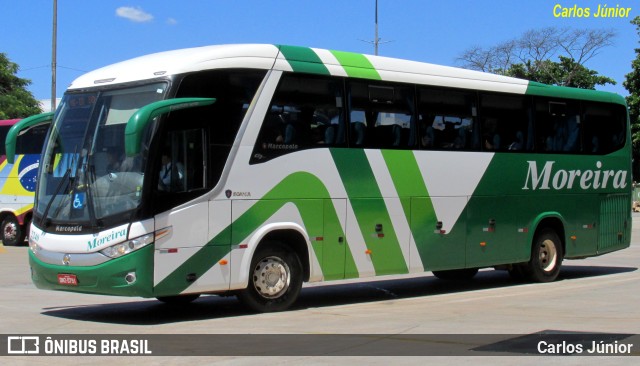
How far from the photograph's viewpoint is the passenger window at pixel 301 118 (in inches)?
503

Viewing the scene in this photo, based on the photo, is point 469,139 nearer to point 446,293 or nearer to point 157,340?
point 446,293

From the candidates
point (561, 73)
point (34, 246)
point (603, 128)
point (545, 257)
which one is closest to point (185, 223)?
point (34, 246)

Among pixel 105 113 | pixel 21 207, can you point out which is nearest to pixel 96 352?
pixel 105 113

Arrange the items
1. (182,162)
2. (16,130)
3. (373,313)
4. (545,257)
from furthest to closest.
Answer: (545,257)
(373,313)
(16,130)
(182,162)

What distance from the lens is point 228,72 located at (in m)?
12.4

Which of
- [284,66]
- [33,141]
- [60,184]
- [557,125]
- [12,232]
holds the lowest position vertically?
[12,232]

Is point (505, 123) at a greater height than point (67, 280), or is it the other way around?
point (505, 123)

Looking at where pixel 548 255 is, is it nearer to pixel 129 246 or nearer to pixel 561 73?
pixel 129 246

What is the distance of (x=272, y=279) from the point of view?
13.0m

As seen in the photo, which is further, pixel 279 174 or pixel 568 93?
pixel 568 93

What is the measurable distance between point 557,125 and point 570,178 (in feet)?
3.55

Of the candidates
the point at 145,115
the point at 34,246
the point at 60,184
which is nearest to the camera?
the point at 145,115

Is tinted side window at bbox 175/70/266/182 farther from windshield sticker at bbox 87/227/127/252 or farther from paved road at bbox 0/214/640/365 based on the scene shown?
paved road at bbox 0/214/640/365

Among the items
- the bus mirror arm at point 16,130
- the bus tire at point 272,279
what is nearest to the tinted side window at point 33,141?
the bus mirror arm at point 16,130
